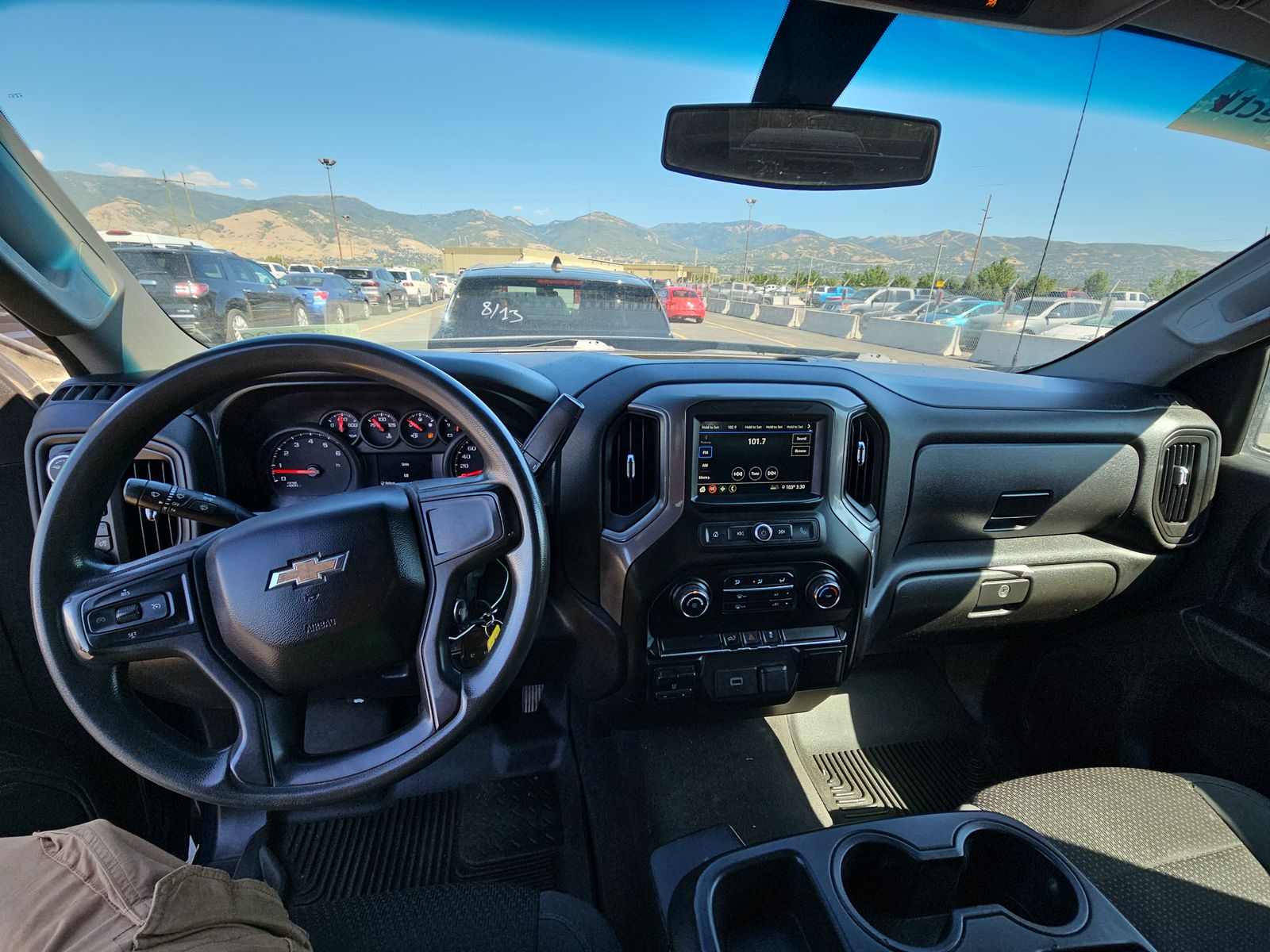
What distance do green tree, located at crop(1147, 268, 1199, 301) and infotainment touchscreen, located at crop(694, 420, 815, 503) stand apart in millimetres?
1566

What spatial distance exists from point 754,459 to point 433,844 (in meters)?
1.64

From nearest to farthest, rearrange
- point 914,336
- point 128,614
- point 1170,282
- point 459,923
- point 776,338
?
point 128,614
point 459,923
point 1170,282
point 776,338
point 914,336

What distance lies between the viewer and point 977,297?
240 centimetres

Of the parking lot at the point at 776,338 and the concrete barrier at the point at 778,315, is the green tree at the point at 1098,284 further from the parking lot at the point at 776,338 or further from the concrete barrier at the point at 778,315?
the concrete barrier at the point at 778,315

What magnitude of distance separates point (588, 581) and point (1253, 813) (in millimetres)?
1904

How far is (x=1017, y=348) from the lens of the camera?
8.89 feet

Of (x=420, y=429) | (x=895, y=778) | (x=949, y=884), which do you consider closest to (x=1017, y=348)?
(x=895, y=778)

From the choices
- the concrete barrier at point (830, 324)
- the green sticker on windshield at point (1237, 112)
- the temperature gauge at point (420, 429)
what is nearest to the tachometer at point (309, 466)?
the temperature gauge at point (420, 429)

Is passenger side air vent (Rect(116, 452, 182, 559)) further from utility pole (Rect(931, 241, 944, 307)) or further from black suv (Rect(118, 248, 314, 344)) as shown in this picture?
utility pole (Rect(931, 241, 944, 307))

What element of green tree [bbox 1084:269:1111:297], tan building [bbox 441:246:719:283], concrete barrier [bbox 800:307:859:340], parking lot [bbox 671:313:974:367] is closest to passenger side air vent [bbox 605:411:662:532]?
parking lot [bbox 671:313:974:367]

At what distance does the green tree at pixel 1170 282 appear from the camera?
2.34 metres

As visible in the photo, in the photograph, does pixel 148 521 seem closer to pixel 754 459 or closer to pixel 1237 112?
pixel 754 459

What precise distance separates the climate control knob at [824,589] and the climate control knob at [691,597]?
1.10ft

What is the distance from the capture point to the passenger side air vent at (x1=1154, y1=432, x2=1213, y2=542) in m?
2.43
